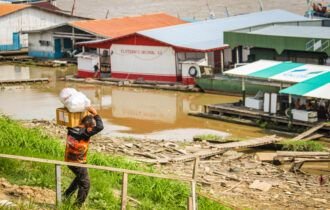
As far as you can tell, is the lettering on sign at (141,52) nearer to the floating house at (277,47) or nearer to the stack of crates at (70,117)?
the floating house at (277,47)

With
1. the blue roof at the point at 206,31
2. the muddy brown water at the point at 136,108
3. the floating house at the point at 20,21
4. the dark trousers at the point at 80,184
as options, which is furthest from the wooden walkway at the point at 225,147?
the floating house at the point at 20,21

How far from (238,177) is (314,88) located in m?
7.38

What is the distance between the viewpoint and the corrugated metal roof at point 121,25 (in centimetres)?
3478

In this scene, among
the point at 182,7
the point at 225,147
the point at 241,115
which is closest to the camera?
the point at 225,147

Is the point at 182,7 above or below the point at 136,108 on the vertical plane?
above

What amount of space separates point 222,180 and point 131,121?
9.77m

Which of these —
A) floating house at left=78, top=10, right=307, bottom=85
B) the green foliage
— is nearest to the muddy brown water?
floating house at left=78, top=10, right=307, bottom=85

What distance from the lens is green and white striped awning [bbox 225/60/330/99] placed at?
1945 centimetres

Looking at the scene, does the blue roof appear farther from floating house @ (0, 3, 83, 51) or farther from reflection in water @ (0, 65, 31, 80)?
floating house @ (0, 3, 83, 51)

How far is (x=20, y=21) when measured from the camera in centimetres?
4034

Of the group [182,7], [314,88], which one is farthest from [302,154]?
[182,7]

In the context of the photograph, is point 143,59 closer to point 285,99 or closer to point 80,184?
point 285,99

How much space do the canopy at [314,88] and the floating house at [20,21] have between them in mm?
22442

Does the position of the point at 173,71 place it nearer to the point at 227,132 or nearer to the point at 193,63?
the point at 193,63
